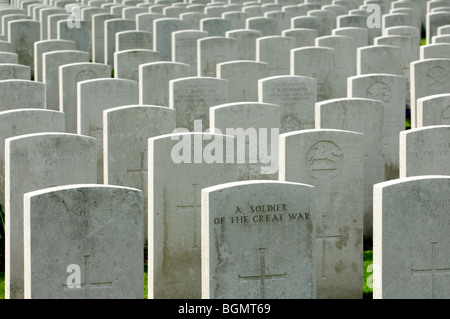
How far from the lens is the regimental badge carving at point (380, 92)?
35.9ft

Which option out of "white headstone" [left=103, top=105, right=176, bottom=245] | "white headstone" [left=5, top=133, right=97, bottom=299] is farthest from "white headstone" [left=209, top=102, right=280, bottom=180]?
"white headstone" [left=5, top=133, right=97, bottom=299]

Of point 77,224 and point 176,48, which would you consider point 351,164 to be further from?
point 176,48

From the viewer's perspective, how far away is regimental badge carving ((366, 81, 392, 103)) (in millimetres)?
10930

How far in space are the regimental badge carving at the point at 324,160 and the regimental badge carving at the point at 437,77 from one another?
15.6ft

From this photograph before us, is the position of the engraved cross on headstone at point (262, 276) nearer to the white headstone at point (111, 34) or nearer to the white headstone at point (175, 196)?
the white headstone at point (175, 196)

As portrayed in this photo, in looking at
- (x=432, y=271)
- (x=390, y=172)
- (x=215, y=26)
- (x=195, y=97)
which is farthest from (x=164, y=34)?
(x=432, y=271)

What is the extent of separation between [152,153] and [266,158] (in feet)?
6.33

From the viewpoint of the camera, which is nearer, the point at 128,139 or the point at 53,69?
the point at 128,139

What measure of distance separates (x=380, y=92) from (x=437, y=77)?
1.63 metres

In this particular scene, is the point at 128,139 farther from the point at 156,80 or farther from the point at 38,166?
the point at 156,80

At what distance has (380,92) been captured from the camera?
10.9 m

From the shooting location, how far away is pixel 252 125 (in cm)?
925

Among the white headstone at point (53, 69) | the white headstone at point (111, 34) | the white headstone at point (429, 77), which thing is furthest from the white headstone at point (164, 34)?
the white headstone at point (429, 77)
